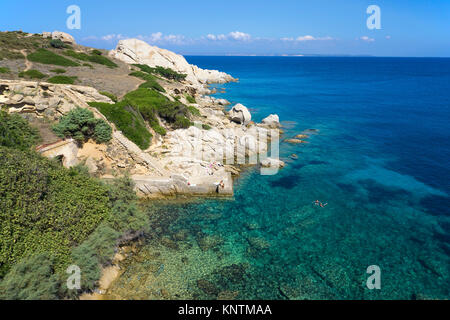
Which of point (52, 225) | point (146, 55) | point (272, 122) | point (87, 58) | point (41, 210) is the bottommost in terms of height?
point (52, 225)

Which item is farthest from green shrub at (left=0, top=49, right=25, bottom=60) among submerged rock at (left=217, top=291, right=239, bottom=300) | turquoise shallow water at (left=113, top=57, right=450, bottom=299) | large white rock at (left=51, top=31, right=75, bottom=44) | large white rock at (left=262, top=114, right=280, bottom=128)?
submerged rock at (left=217, top=291, right=239, bottom=300)

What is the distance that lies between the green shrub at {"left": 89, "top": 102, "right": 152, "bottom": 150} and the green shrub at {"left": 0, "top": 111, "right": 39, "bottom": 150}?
743 centimetres

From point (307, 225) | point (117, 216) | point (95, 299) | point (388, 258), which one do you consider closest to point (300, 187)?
point (307, 225)

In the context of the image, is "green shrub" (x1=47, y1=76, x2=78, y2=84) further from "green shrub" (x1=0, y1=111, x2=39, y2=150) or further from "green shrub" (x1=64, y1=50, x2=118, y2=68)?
"green shrub" (x1=64, y1=50, x2=118, y2=68)

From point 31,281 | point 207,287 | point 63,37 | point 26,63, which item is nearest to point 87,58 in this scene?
point 26,63

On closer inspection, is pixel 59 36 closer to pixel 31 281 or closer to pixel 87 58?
pixel 87 58

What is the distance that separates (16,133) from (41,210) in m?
12.3

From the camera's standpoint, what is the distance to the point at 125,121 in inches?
1208

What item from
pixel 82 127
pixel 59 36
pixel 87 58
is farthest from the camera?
pixel 59 36

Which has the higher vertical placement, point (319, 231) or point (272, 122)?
point (272, 122)

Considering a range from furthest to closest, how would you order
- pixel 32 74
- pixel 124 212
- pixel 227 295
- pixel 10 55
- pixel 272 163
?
pixel 10 55 < pixel 32 74 < pixel 272 163 < pixel 124 212 < pixel 227 295

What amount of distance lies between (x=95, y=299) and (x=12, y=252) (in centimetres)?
513

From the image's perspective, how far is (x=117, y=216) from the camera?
17922 millimetres
